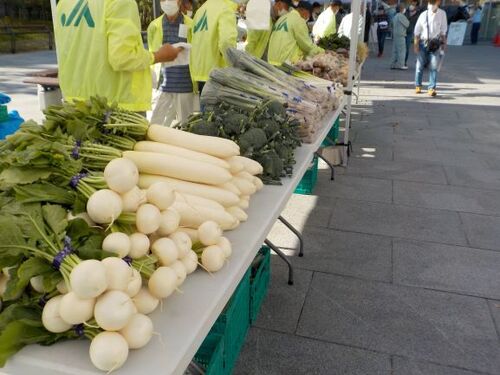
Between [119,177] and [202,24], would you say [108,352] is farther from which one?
[202,24]

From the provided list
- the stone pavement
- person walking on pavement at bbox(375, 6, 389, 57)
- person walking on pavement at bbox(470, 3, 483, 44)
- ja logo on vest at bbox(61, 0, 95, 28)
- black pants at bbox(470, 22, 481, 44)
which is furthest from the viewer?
black pants at bbox(470, 22, 481, 44)

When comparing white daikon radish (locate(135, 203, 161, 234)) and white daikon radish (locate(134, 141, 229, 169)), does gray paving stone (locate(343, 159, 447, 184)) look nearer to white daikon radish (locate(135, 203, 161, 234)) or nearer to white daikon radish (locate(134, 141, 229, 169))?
white daikon radish (locate(134, 141, 229, 169))

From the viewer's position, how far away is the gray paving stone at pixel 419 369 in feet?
8.05

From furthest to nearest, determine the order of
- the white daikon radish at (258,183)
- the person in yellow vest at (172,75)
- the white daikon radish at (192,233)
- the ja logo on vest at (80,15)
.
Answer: the person in yellow vest at (172,75)
the ja logo on vest at (80,15)
the white daikon radish at (258,183)
the white daikon radish at (192,233)

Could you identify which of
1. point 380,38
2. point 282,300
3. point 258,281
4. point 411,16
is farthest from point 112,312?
point 380,38

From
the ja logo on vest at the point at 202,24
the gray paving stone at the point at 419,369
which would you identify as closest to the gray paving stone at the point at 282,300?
the gray paving stone at the point at 419,369

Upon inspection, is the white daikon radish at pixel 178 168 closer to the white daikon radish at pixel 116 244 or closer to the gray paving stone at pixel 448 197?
the white daikon radish at pixel 116 244

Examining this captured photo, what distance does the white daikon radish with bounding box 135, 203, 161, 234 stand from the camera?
146cm

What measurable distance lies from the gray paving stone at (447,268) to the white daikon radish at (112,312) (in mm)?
2488

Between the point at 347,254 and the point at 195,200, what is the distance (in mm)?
2150

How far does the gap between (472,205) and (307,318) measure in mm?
2592

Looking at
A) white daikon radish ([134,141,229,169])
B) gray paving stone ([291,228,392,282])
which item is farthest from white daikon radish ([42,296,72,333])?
gray paving stone ([291,228,392,282])

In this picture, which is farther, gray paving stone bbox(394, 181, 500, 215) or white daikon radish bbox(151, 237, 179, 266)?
gray paving stone bbox(394, 181, 500, 215)

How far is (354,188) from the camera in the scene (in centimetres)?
509
